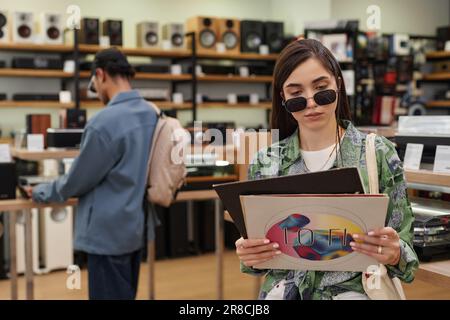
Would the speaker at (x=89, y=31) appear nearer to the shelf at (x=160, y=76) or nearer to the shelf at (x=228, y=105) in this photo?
the shelf at (x=160, y=76)

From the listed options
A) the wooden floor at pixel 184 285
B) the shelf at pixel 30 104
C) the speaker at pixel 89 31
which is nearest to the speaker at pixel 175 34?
the speaker at pixel 89 31

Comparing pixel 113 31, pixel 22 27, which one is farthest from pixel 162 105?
pixel 22 27

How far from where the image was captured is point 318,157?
1.59m

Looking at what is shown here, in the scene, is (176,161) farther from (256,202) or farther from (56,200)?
(256,202)

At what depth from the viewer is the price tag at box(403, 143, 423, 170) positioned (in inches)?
89.4

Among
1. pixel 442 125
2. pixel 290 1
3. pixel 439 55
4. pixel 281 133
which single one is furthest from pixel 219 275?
pixel 439 55

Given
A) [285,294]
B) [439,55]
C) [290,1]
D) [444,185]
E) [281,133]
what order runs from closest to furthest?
[285,294] → [281,133] → [444,185] → [290,1] → [439,55]

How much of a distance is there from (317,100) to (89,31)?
4.61 m

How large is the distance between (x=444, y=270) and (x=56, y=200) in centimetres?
188

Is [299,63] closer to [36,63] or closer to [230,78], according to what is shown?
[36,63]

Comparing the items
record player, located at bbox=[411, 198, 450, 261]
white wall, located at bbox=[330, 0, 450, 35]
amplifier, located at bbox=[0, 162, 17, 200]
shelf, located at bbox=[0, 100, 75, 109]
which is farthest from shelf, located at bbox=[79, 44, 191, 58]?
record player, located at bbox=[411, 198, 450, 261]

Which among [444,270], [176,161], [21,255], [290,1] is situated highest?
[290,1]

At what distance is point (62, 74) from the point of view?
567cm

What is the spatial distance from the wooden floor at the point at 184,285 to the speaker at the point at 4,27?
85.0 inches
